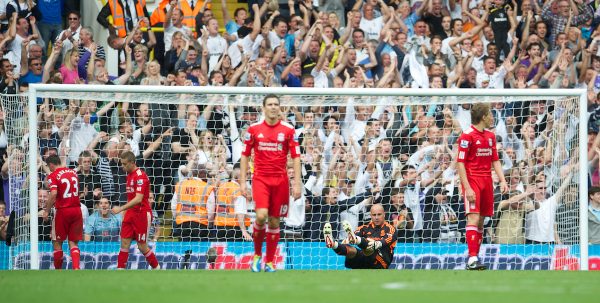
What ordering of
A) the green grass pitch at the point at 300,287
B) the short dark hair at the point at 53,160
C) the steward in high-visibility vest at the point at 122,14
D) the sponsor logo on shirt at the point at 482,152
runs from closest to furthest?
the green grass pitch at the point at 300,287 → the sponsor logo on shirt at the point at 482,152 → the short dark hair at the point at 53,160 → the steward in high-visibility vest at the point at 122,14

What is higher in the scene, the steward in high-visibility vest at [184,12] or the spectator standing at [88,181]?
the steward in high-visibility vest at [184,12]

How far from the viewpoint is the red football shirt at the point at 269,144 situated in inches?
462

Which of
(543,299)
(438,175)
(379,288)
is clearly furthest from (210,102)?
(543,299)

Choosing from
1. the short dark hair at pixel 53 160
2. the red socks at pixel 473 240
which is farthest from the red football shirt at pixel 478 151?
the short dark hair at pixel 53 160

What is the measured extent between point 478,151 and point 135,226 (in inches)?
198

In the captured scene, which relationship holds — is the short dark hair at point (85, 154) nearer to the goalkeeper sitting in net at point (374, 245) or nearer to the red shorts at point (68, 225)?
the red shorts at point (68, 225)

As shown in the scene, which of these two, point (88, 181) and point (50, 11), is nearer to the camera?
point (88, 181)

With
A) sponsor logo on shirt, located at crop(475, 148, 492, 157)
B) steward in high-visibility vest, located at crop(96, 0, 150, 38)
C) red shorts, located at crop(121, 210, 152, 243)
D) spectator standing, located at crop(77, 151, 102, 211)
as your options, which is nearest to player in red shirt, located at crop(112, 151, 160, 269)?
red shorts, located at crop(121, 210, 152, 243)

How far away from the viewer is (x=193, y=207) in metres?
15.5

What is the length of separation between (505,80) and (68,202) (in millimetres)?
8406

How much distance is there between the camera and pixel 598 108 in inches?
734

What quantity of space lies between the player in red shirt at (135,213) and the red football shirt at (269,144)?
3.34m

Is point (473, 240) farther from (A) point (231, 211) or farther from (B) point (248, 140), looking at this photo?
(A) point (231, 211)

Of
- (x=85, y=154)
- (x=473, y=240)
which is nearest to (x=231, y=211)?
(x=85, y=154)
